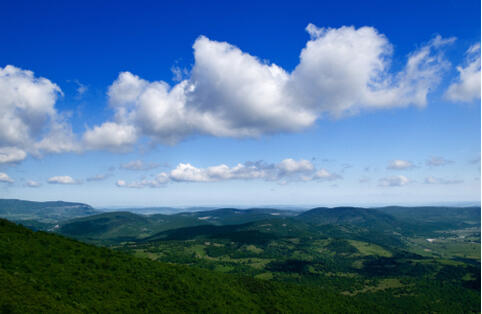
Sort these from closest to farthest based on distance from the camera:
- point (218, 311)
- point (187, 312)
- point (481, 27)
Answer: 1. point (481, 27)
2. point (187, 312)
3. point (218, 311)

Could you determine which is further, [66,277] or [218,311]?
[218,311]

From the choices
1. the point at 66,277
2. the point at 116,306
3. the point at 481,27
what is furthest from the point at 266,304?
the point at 481,27

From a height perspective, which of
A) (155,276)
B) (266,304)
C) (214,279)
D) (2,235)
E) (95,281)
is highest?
(2,235)

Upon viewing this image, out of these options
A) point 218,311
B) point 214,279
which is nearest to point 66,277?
point 218,311

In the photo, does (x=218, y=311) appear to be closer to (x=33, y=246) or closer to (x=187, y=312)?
(x=187, y=312)

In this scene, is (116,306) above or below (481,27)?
below

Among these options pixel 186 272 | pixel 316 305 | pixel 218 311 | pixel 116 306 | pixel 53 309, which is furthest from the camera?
pixel 316 305

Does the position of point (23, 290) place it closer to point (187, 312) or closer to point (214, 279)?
point (187, 312)
